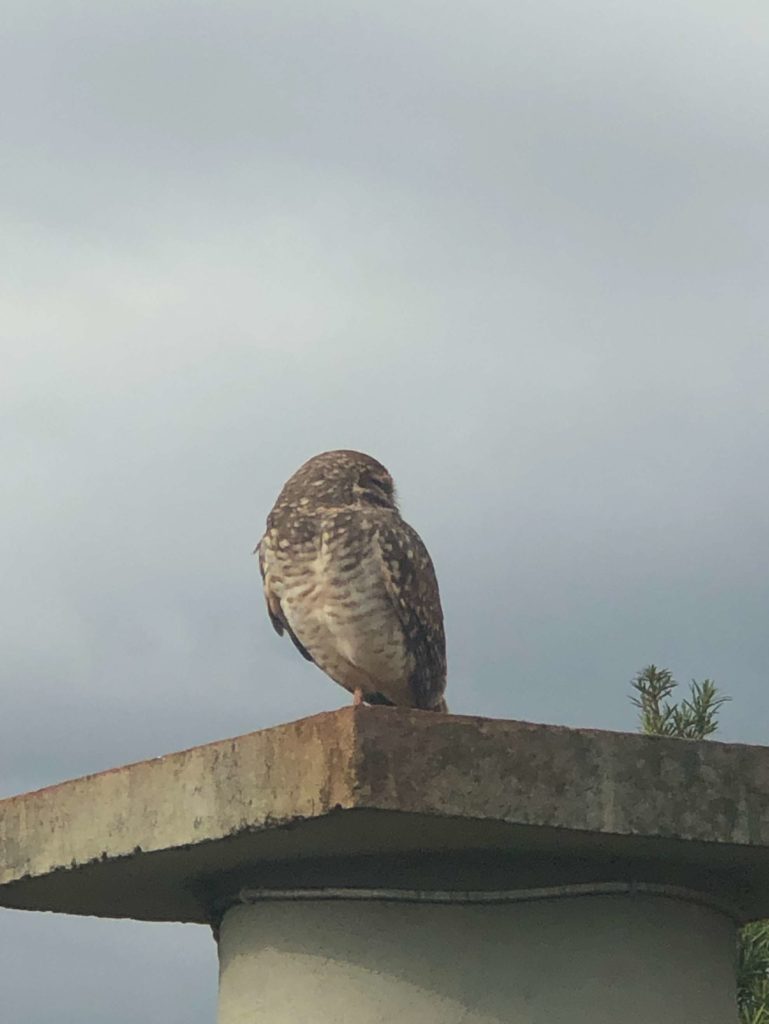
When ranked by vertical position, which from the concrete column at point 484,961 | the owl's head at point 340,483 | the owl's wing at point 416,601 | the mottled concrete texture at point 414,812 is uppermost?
the owl's head at point 340,483

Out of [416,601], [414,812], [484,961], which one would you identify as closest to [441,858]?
[484,961]

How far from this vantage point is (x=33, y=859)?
5.13 metres

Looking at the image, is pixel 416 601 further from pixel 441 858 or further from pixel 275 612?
pixel 441 858

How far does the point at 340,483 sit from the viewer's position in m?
7.76

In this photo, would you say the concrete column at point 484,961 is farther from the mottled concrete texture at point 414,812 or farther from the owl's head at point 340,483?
the owl's head at point 340,483

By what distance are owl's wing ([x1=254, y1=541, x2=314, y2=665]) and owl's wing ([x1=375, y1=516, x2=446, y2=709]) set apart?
47 cm

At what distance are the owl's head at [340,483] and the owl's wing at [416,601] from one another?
200 millimetres

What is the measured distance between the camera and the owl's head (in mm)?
7707

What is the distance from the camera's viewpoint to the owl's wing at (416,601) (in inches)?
294

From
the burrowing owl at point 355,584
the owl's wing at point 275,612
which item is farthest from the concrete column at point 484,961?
the owl's wing at point 275,612

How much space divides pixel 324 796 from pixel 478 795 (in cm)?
37

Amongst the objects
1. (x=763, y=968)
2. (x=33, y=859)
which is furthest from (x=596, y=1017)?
(x=763, y=968)

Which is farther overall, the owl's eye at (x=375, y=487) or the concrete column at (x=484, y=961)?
the owl's eye at (x=375, y=487)

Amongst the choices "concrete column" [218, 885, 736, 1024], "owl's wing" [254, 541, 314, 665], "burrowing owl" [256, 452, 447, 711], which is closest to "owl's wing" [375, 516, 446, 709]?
"burrowing owl" [256, 452, 447, 711]
